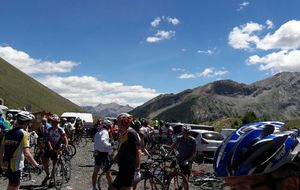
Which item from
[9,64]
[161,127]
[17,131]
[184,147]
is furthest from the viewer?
[9,64]

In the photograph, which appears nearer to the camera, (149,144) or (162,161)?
(162,161)

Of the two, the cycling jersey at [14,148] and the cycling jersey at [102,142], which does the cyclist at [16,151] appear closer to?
the cycling jersey at [14,148]

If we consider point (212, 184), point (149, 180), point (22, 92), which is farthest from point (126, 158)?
point (22, 92)

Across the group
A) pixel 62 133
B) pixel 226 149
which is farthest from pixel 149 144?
pixel 226 149

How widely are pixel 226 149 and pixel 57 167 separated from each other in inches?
421

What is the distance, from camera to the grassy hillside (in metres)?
163

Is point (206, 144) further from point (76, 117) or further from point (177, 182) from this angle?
point (76, 117)

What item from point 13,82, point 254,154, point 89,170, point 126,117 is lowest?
point 89,170

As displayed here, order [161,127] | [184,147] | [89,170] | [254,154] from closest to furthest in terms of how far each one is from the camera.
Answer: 1. [254,154]
2. [184,147]
3. [89,170]
4. [161,127]

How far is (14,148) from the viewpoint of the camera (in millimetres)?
7594

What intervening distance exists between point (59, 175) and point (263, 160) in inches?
433

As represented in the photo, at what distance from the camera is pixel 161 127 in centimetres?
2942

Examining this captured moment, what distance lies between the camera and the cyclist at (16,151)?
752cm

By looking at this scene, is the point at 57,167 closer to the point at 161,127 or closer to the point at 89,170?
the point at 89,170
